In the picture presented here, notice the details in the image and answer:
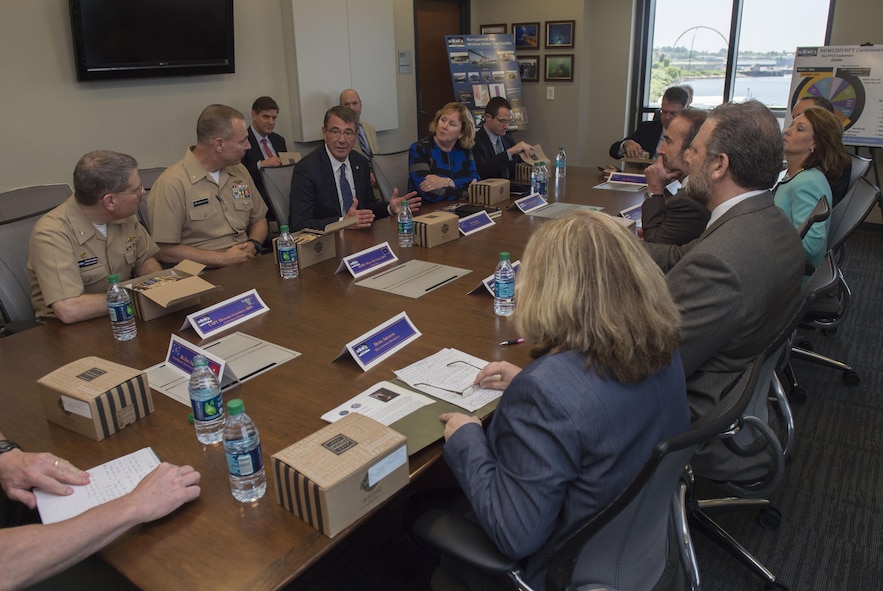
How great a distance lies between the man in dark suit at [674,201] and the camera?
8.10 feet

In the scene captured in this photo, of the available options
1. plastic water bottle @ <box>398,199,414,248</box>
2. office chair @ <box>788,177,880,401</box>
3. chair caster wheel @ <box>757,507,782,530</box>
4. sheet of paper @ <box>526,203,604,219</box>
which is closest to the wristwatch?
plastic water bottle @ <box>398,199,414,248</box>

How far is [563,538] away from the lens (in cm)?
120

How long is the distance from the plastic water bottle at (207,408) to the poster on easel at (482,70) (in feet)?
19.4

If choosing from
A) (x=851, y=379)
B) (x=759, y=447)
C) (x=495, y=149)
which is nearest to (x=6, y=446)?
(x=759, y=447)

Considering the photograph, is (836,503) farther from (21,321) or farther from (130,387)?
(21,321)

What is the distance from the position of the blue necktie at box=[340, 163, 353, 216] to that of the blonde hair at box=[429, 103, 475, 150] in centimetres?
81

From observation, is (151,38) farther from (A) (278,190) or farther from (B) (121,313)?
(B) (121,313)

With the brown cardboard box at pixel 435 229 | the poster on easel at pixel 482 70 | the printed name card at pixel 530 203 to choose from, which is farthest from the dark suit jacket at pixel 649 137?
the brown cardboard box at pixel 435 229

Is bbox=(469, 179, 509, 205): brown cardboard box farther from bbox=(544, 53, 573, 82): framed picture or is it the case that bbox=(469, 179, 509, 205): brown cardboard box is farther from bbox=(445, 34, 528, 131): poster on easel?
bbox=(544, 53, 573, 82): framed picture

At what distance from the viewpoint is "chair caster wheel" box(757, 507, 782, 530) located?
2.28 m

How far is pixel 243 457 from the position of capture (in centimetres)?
122

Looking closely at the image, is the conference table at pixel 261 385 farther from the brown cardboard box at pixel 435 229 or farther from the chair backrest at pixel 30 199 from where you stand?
the chair backrest at pixel 30 199

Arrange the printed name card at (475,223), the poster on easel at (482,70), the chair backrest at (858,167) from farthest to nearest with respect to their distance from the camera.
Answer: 1. the poster on easel at (482,70)
2. the chair backrest at (858,167)
3. the printed name card at (475,223)

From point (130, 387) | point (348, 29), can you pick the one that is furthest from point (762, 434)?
point (348, 29)
